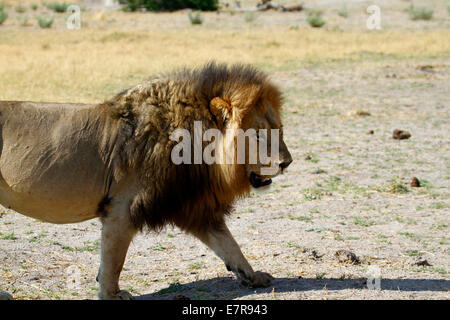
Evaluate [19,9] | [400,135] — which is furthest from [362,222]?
[19,9]

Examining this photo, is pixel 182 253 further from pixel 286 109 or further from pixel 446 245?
pixel 286 109

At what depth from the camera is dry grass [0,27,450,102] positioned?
16.3m

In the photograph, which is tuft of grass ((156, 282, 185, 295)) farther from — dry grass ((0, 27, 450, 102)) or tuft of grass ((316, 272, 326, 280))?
dry grass ((0, 27, 450, 102))

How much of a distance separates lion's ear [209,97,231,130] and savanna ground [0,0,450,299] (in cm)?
122

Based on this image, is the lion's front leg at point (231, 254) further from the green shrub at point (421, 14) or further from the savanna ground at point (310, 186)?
the green shrub at point (421, 14)

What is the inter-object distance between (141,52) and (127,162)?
60.1ft

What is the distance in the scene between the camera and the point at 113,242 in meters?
4.59

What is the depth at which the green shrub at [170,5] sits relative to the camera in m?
38.8

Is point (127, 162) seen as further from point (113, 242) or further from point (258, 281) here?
point (258, 281)

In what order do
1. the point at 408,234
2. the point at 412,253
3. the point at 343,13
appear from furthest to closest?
the point at 343,13
the point at 408,234
the point at 412,253

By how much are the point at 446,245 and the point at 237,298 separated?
8.05 ft

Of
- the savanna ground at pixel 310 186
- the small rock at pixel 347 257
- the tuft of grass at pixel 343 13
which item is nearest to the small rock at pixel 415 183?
the savanna ground at pixel 310 186

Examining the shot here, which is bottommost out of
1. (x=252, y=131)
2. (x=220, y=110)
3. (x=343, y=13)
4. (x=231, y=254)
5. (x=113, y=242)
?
(x=343, y=13)
